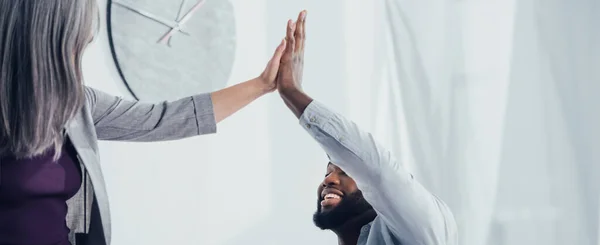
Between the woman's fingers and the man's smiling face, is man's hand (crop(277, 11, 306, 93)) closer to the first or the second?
the woman's fingers

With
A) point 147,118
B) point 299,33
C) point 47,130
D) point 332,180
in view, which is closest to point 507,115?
point 332,180

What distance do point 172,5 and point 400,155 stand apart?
85 centimetres

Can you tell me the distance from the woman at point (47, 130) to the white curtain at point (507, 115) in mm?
1254

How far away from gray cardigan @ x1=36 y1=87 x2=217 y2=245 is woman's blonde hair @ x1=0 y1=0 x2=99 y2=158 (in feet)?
0.23

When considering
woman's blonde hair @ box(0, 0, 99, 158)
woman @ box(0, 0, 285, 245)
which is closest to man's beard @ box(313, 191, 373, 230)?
woman @ box(0, 0, 285, 245)

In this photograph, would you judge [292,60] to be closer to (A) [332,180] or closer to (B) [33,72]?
(A) [332,180]

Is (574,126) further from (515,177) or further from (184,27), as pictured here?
(184,27)

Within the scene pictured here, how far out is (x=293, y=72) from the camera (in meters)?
1.43

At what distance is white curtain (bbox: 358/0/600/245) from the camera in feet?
6.68

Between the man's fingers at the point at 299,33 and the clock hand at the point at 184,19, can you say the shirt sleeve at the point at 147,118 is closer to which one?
Answer: the man's fingers at the point at 299,33

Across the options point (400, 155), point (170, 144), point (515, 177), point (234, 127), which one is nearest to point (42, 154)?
point (170, 144)

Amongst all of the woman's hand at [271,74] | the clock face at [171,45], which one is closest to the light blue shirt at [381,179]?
the woman's hand at [271,74]

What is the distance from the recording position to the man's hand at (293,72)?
1401 mm

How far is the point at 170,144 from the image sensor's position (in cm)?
169
